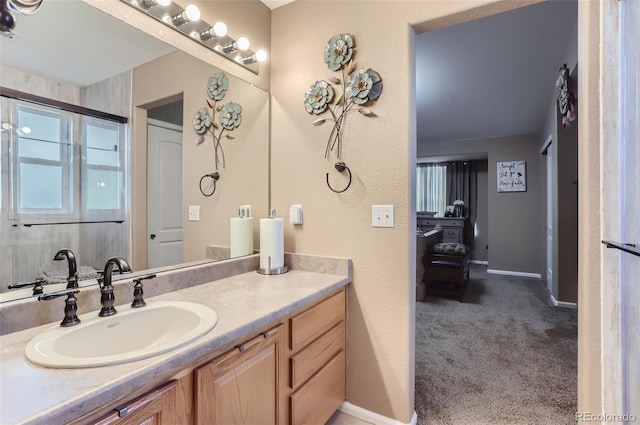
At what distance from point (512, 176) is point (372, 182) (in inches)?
199

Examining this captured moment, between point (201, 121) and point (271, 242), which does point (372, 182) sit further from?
point (201, 121)

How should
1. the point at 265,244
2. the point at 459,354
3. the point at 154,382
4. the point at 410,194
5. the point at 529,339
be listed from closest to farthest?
the point at 154,382, the point at 410,194, the point at 265,244, the point at 459,354, the point at 529,339

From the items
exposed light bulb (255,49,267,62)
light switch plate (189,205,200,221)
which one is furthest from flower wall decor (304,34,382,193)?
light switch plate (189,205,200,221)

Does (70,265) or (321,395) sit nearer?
(70,265)

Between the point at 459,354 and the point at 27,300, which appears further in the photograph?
the point at 459,354

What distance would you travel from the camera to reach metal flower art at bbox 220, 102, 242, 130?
178cm

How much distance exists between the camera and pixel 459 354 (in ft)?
8.07

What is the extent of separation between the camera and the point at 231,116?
1.82 metres

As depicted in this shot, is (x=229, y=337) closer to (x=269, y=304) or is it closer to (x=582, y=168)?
(x=269, y=304)

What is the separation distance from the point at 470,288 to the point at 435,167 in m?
3.34

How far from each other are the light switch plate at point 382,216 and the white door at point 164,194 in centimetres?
103

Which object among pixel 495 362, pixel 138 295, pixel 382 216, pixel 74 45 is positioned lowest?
pixel 495 362

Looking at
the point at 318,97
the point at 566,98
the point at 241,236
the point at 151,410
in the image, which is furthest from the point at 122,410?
the point at 566,98

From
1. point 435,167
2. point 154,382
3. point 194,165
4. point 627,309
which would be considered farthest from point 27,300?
point 435,167
